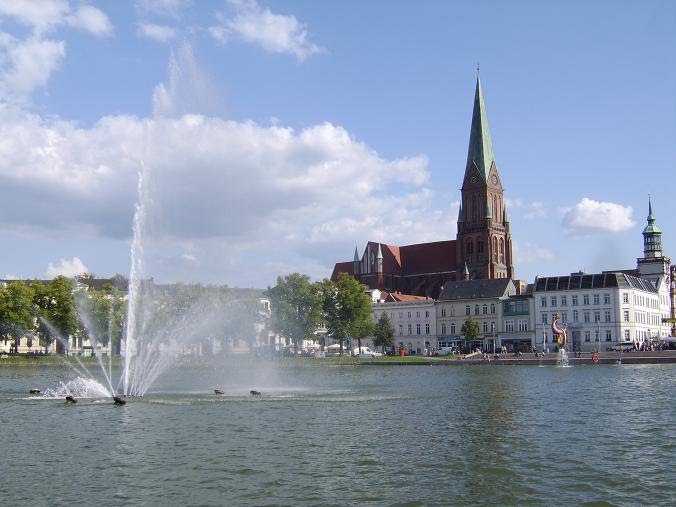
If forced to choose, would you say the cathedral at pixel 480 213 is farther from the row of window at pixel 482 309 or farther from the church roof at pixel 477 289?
the row of window at pixel 482 309

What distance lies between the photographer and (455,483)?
24.4 metres

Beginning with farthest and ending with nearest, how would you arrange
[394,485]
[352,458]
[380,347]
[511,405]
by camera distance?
[380,347] < [511,405] < [352,458] < [394,485]

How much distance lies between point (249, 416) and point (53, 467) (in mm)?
15723

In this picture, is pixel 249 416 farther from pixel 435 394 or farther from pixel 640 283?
pixel 640 283

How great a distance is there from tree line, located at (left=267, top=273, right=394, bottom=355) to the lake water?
90239 mm

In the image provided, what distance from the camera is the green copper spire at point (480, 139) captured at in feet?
640

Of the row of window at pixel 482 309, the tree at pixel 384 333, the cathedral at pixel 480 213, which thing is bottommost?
the tree at pixel 384 333

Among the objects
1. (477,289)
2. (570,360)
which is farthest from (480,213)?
(570,360)

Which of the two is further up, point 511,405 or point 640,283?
Answer: point 640,283

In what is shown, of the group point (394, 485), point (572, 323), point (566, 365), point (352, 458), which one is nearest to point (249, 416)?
point (352, 458)

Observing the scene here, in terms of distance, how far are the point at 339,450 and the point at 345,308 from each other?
114 metres

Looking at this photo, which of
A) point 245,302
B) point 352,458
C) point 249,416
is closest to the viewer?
point 352,458

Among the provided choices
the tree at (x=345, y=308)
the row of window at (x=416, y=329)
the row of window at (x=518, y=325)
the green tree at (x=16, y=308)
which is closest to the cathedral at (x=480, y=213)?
the row of window at (x=416, y=329)

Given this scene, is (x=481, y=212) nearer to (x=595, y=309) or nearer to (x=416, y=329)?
(x=416, y=329)
